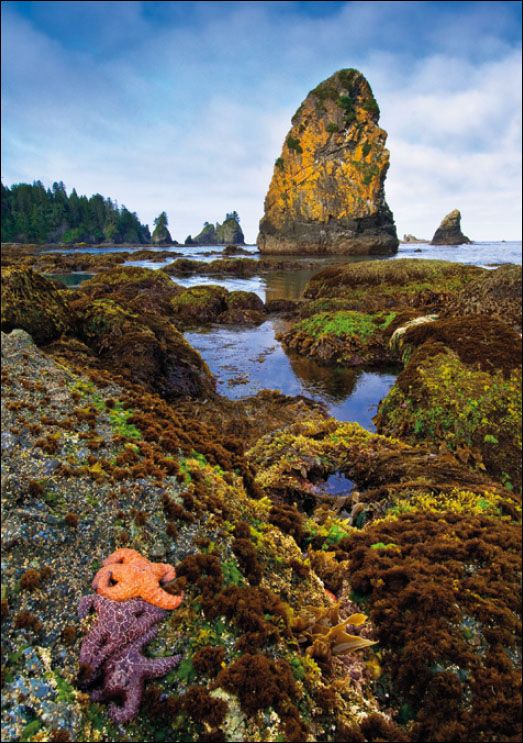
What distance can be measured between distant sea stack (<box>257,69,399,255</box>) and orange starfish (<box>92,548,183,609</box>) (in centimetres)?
8075

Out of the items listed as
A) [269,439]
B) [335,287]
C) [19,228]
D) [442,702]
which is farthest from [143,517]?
[19,228]

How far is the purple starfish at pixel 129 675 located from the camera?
2279mm

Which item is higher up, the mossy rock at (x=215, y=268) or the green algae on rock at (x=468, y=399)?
the mossy rock at (x=215, y=268)

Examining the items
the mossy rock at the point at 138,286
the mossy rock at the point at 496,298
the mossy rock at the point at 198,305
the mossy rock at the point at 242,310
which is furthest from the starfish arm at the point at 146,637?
the mossy rock at the point at 138,286

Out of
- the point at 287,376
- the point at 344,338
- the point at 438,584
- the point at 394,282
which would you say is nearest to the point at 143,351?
the point at 287,376

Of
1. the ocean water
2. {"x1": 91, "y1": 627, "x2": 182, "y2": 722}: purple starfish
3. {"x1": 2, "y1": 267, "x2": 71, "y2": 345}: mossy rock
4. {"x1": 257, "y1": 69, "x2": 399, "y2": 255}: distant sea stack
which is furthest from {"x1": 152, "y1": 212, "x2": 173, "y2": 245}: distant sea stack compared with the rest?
{"x1": 91, "y1": 627, "x2": 182, "y2": 722}: purple starfish

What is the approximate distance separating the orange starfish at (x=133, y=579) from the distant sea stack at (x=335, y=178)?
265 ft

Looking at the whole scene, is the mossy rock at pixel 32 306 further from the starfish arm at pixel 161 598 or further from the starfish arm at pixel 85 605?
the starfish arm at pixel 161 598

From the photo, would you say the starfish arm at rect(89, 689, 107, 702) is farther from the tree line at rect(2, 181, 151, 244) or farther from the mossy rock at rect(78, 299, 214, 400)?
the tree line at rect(2, 181, 151, 244)

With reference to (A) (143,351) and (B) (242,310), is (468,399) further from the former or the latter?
(B) (242,310)

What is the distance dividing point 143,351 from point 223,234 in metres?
174

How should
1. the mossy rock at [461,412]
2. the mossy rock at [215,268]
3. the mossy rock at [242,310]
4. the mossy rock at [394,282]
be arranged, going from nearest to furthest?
the mossy rock at [461,412], the mossy rock at [242,310], the mossy rock at [394,282], the mossy rock at [215,268]

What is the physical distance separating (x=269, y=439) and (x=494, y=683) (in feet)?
17.4

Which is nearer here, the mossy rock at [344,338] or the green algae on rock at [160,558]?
the green algae on rock at [160,558]
